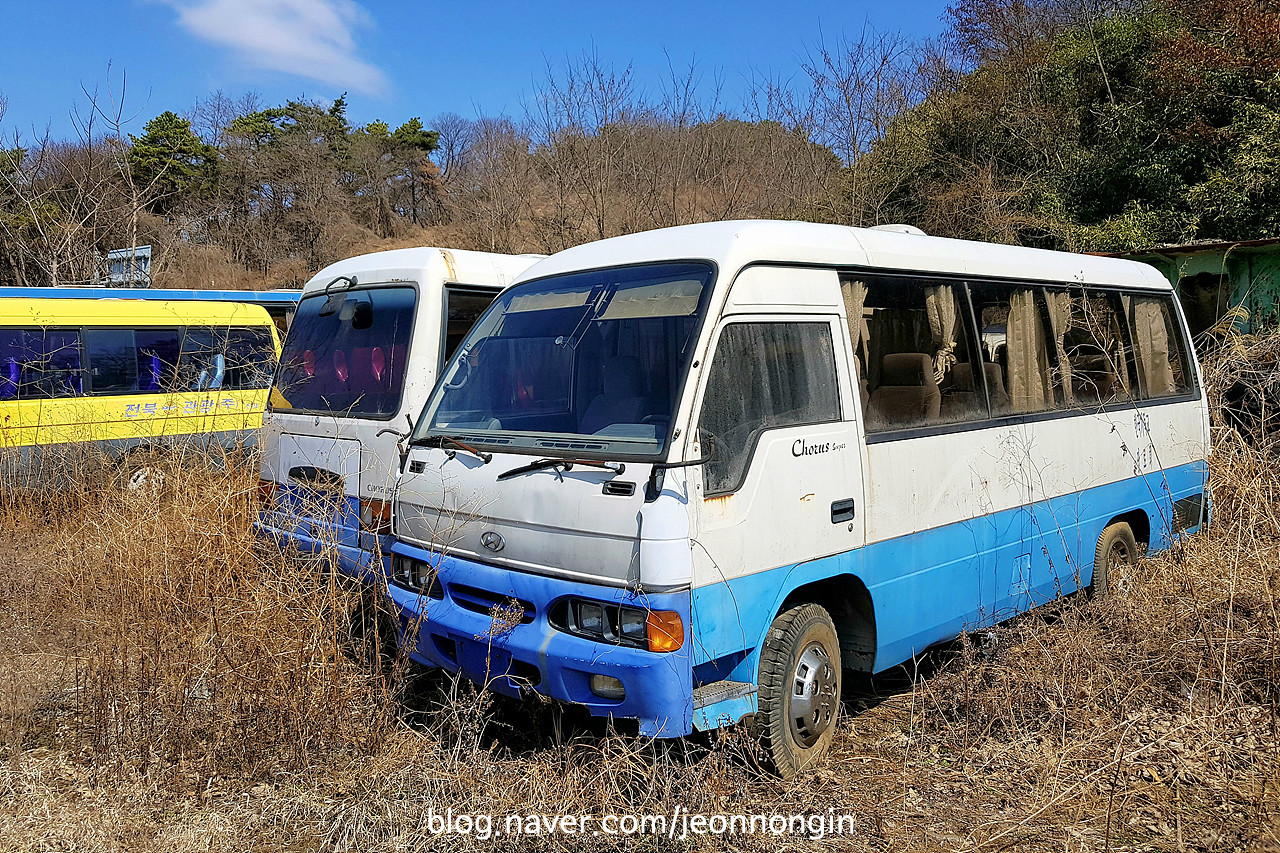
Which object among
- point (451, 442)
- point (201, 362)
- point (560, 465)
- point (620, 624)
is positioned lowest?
point (620, 624)

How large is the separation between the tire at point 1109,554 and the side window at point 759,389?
2991mm

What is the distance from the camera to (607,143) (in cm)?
1609

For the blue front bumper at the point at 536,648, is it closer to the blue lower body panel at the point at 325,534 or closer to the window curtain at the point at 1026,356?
the blue lower body panel at the point at 325,534

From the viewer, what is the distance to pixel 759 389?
13.8 feet

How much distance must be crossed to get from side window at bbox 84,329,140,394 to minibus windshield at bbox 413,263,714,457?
27.8 ft

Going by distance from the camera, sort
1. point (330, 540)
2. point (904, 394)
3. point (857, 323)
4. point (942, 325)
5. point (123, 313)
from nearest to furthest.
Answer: point (330, 540) < point (857, 323) < point (904, 394) < point (942, 325) < point (123, 313)

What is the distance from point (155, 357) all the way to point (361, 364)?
21.4 ft

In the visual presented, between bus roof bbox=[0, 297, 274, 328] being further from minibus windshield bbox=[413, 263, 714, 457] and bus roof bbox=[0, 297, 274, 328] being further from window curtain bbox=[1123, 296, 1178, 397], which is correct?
window curtain bbox=[1123, 296, 1178, 397]

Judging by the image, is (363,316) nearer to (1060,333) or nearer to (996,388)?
(996,388)

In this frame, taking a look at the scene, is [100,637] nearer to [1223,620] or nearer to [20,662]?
[20,662]

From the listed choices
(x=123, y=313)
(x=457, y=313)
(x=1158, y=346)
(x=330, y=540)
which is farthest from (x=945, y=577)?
(x=123, y=313)

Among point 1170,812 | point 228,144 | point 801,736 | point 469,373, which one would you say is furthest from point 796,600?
point 228,144

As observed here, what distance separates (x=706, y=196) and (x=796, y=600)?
523 inches

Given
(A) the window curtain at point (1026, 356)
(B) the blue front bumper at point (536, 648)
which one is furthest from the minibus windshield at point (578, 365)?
(A) the window curtain at point (1026, 356)
